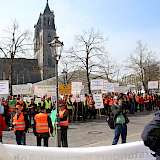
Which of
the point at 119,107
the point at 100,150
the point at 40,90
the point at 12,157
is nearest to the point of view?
the point at 12,157

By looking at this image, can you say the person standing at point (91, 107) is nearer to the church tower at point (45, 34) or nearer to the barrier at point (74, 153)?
the barrier at point (74, 153)

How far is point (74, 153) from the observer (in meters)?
6.44

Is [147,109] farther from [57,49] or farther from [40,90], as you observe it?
[57,49]

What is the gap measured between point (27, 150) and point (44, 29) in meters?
126

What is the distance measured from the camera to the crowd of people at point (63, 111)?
11695 millimetres

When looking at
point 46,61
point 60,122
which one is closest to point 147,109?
point 60,122

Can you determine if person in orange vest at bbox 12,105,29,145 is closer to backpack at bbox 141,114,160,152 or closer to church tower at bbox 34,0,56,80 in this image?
backpack at bbox 141,114,160,152

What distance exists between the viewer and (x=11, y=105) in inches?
878

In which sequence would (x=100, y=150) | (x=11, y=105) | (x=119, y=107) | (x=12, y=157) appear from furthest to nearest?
1. (x=11, y=105)
2. (x=119, y=107)
3. (x=100, y=150)
4. (x=12, y=157)

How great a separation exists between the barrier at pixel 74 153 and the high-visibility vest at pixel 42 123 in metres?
4.92

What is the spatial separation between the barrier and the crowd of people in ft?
3.03

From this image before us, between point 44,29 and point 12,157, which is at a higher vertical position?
→ point 44,29

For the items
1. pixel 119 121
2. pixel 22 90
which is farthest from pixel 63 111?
pixel 22 90

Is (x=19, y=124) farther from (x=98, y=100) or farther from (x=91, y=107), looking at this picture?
(x=91, y=107)
